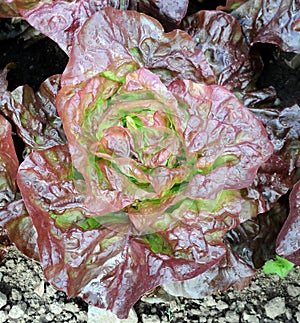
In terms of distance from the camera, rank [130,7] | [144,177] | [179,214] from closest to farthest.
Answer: [144,177] → [179,214] → [130,7]

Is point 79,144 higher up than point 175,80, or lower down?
lower down

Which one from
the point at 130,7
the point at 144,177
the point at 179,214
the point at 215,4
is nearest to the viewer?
the point at 144,177

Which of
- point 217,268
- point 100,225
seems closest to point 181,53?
point 100,225

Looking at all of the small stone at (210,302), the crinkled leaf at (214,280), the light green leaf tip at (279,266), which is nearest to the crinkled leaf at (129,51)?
the crinkled leaf at (214,280)

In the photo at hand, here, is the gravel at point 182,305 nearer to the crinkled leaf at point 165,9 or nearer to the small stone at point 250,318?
the small stone at point 250,318

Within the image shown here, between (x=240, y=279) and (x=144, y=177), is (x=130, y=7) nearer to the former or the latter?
(x=144, y=177)

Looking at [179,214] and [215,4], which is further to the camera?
[215,4]

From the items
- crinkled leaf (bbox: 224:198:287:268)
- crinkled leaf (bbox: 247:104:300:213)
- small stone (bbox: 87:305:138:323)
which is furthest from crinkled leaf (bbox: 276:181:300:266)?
small stone (bbox: 87:305:138:323)
